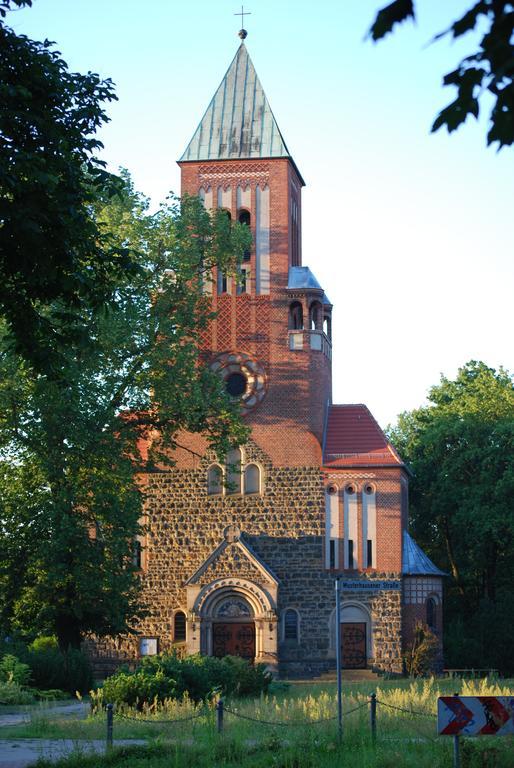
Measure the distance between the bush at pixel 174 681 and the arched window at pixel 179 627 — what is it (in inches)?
575

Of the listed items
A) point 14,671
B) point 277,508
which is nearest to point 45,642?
point 277,508

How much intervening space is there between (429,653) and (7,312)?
2931 centimetres

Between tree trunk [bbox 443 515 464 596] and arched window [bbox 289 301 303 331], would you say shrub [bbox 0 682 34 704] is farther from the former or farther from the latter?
tree trunk [bbox 443 515 464 596]

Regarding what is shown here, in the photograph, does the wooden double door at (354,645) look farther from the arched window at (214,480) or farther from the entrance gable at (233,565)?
the arched window at (214,480)

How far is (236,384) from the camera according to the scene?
46375mm

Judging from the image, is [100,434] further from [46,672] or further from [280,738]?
[280,738]

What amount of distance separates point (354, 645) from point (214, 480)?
7640 millimetres

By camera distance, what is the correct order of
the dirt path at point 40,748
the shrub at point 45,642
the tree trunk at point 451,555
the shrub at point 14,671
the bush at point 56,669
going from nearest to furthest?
the dirt path at point 40,748
the shrub at point 14,671
the bush at point 56,669
the shrub at point 45,642
the tree trunk at point 451,555

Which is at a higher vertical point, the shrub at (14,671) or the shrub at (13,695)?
the shrub at (14,671)

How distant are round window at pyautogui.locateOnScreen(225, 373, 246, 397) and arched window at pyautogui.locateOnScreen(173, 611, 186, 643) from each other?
26.4ft

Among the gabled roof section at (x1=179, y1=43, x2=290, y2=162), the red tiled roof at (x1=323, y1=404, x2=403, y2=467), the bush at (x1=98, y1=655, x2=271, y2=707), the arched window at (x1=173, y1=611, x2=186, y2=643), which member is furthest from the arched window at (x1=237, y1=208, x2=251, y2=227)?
the bush at (x1=98, y1=655, x2=271, y2=707)

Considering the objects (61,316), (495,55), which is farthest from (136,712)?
(495,55)

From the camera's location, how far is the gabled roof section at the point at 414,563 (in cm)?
4478

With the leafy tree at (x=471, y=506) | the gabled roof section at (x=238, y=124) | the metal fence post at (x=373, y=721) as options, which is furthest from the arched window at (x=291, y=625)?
the metal fence post at (x=373, y=721)
